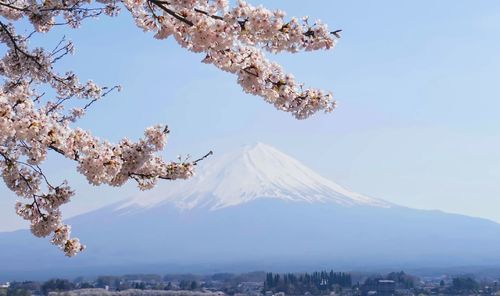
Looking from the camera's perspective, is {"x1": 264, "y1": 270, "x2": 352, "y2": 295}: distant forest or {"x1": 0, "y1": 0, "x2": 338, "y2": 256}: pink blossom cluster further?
{"x1": 264, "y1": 270, "x2": 352, "y2": 295}: distant forest

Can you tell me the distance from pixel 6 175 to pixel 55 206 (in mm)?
425

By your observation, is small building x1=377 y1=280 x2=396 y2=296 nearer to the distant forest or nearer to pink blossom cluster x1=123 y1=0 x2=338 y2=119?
the distant forest

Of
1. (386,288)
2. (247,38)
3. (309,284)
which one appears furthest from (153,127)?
(386,288)

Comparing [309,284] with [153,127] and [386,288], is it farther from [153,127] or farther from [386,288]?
[153,127]

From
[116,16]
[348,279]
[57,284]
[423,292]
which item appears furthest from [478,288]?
[116,16]

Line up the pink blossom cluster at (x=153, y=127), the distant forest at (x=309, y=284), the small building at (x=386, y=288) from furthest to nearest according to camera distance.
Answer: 1. the small building at (x=386, y=288)
2. the distant forest at (x=309, y=284)
3. the pink blossom cluster at (x=153, y=127)

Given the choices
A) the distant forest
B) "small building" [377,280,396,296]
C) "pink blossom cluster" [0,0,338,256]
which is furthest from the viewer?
"small building" [377,280,396,296]

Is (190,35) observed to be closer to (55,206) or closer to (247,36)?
(247,36)

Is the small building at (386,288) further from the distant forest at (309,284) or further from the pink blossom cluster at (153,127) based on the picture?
the pink blossom cluster at (153,127)

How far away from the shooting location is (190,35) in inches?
193

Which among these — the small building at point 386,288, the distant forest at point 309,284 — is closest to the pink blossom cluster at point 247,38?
the distant forest at point 309,284

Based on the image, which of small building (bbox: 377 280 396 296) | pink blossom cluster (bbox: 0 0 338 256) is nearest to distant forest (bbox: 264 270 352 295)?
small building (bbox: 377 280 396 296)

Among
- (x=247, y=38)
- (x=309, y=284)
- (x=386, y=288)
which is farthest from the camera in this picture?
(x=386, y=288)

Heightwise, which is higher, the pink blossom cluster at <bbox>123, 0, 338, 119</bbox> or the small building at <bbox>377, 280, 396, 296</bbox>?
the small building at <bbox>377, 280, 396, 296</bbox>
